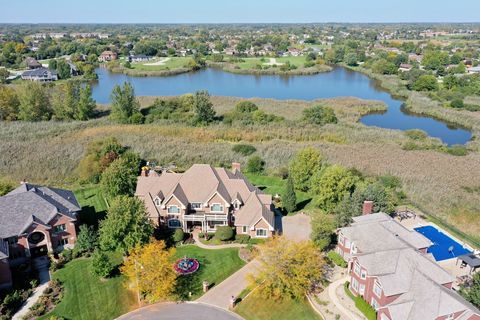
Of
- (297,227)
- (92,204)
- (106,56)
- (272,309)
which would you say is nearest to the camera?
(272,309)

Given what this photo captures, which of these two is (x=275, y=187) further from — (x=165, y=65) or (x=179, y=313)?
(x=165, y=65)

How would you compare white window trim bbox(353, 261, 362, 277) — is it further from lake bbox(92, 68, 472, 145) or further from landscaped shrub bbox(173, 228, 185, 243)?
lake bbox(92, 68, 472, 145)

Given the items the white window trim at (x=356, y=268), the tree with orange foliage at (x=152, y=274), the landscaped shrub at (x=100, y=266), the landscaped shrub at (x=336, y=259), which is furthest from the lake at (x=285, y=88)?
the landscaped shrub at (x=100, y=266)

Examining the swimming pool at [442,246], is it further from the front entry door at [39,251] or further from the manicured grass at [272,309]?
the front entry door at [39,251]

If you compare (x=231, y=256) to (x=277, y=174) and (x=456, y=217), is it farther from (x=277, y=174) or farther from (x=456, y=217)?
(x=456, y=217)

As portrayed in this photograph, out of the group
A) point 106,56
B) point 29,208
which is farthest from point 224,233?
point 106,56

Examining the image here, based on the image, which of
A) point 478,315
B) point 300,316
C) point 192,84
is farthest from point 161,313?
point 192,84
